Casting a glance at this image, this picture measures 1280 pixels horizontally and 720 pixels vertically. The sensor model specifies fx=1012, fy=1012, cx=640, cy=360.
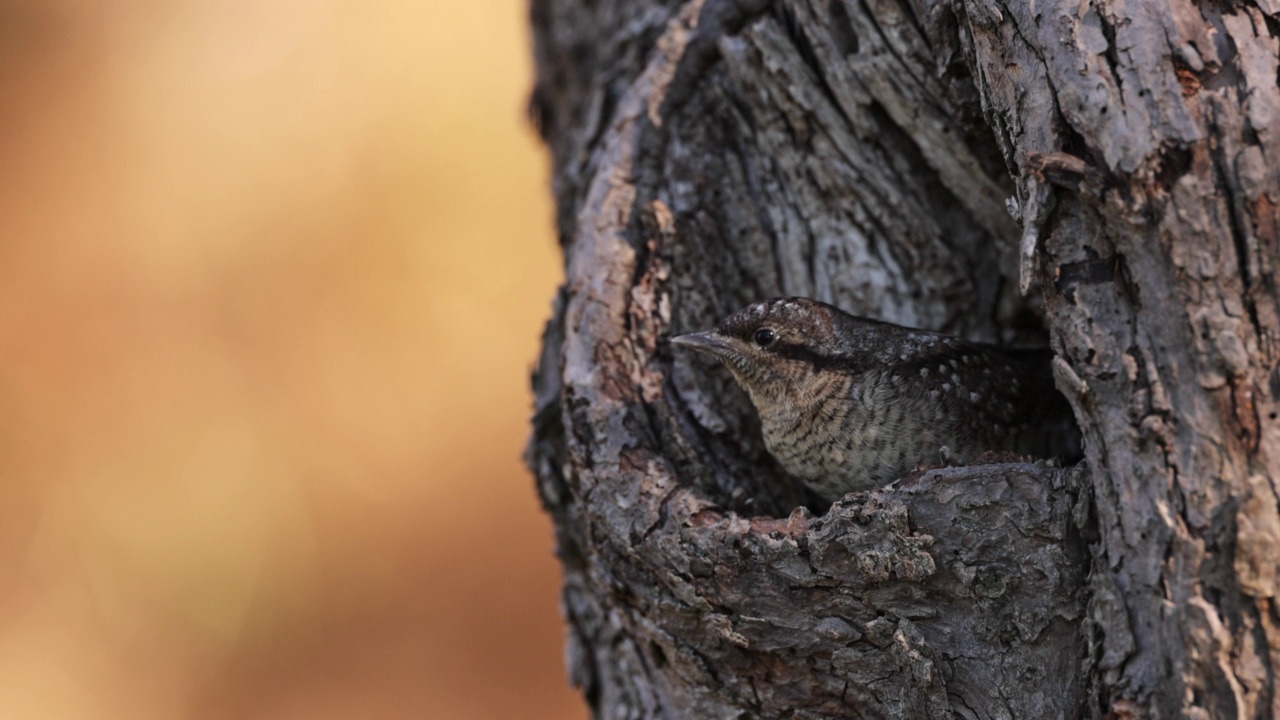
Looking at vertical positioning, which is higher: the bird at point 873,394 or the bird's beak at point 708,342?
the bird's beak at point 708,342

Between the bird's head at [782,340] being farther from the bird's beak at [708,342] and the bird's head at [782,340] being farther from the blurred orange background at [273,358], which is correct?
the blurred orange background at [273,358]

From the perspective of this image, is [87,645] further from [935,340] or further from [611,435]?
[935,340]

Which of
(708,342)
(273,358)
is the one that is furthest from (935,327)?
(273,358)

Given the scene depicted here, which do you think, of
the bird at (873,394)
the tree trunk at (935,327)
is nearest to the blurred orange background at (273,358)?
the tree trunk at (935,327)

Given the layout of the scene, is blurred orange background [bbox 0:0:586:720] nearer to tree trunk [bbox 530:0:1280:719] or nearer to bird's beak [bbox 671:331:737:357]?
tree trunk [bbox 530:0:1280:719]

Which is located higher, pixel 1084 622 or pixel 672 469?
pixel 672 469

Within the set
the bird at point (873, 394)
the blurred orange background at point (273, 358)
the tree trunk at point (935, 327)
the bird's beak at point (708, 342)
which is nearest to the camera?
the tree trunk at point (935, 327)

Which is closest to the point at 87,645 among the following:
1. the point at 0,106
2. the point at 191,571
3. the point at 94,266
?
the point at 191,571
